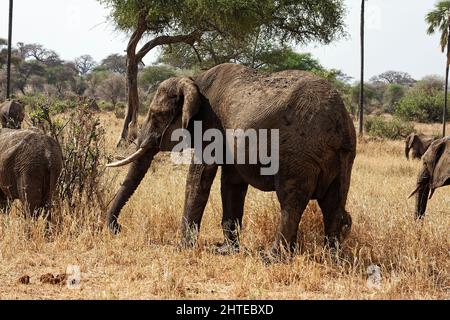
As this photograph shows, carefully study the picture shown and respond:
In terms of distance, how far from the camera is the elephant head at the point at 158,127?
6.63 metres

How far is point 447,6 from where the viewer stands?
29.6 meters

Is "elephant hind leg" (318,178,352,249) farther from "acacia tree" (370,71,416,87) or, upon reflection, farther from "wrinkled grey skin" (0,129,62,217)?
"acacia tree" (370,71,416,87)

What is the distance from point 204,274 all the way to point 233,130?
4.80 ft

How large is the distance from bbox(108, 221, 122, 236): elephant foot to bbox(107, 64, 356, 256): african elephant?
0.01 m

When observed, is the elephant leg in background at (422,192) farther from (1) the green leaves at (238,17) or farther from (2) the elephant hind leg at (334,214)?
(1) the green leaves at (238,17)

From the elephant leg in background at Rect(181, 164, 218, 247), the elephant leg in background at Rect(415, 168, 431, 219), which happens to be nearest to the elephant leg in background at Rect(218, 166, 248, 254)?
the elephant leg in background at Rect(181, 164, 218, 247)

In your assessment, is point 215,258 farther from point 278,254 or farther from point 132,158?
point 132,158

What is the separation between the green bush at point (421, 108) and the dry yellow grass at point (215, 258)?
31406mm

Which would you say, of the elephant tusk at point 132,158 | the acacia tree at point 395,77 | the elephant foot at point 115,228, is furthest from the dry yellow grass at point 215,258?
the acacia tree at point 395,77

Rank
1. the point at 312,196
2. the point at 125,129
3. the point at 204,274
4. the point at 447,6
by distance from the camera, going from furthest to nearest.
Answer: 1. the point at 447,6
2. the point at 125,129
3. the point at 312,196
4. the point at 204,274
